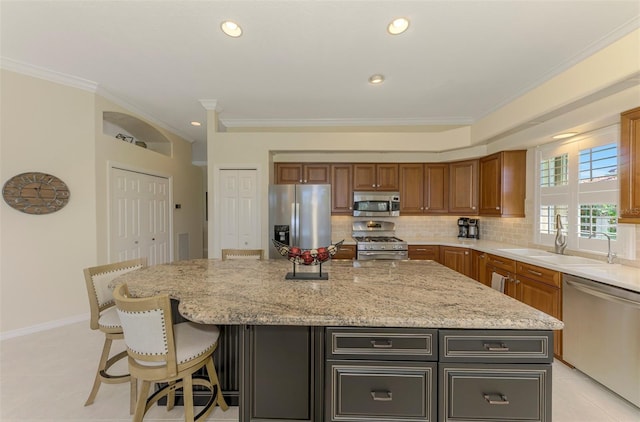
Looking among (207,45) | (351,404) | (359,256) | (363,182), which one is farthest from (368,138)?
(351,404)

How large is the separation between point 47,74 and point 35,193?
1329 mm

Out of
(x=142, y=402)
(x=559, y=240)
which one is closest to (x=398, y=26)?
(x=559, y=240)

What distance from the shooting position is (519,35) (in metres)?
2.09

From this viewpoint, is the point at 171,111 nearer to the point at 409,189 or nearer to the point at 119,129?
the point at 119,129

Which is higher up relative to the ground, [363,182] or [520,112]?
[520,112]

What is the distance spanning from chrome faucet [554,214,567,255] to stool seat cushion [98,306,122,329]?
4.28 meters

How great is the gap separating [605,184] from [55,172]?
5.89 m

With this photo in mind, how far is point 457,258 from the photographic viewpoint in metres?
3.82

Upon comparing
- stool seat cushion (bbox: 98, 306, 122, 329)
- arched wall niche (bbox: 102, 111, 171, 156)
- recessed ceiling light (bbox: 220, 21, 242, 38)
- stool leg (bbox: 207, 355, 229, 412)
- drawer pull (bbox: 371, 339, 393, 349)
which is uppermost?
recessed ceiling light (bbox: 220, 21, 242, 38)

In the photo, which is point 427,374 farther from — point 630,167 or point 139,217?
point 139,217

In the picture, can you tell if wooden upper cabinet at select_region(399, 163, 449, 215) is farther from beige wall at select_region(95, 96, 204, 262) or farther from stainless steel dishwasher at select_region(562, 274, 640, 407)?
beige wall at select_region(95, 96, 204, 262)

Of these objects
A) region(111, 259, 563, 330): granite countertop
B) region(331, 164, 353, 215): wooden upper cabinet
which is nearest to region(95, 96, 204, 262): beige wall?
region(111, 259, 563, 330): granite countertop

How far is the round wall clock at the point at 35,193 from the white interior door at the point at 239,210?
176 centimetres

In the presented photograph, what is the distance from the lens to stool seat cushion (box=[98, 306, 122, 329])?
1745 millimetres
